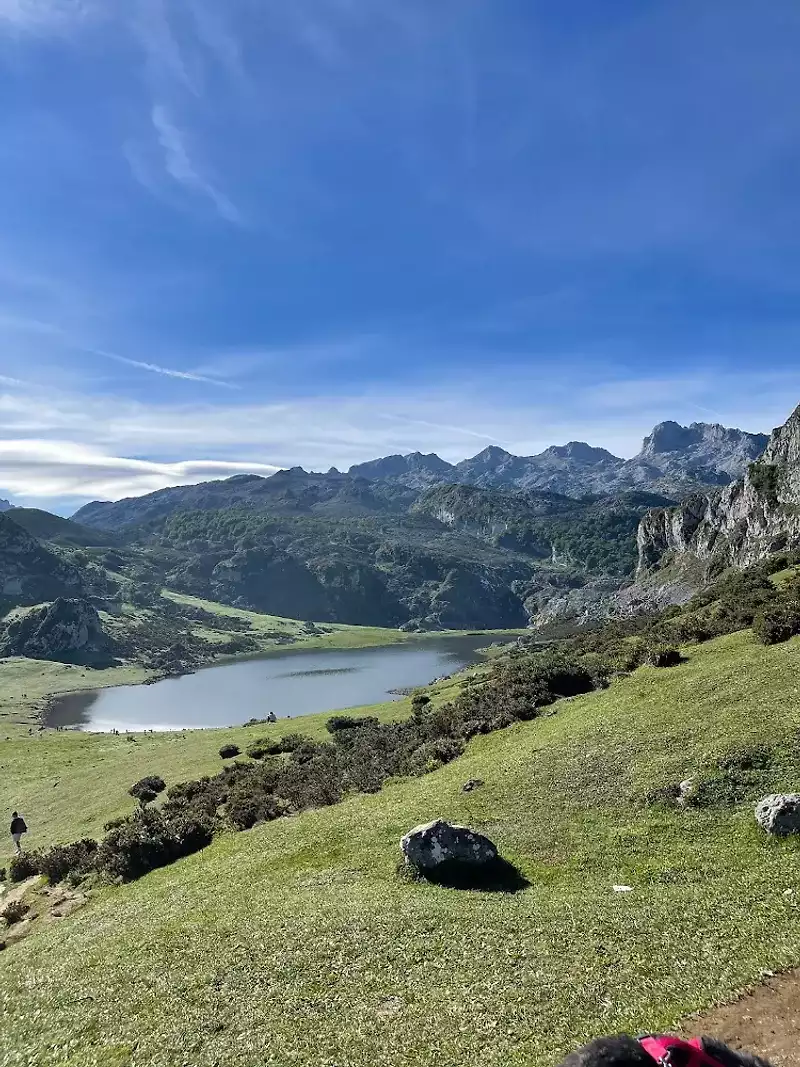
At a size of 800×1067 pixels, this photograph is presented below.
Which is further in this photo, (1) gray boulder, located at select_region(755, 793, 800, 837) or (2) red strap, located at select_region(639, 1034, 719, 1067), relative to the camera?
(1) gray boulder, located at select_region(755, 793, 800, 837)

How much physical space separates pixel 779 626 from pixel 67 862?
40303 mm

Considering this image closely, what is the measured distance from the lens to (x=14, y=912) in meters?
29.2

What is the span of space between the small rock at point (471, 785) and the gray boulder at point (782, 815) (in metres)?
12.6

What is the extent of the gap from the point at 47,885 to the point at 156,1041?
785 inches

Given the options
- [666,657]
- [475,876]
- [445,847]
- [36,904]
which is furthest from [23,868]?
[666,657]

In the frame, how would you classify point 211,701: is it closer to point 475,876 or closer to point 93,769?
point 93,769

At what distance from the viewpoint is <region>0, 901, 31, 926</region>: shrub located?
28.7 meters

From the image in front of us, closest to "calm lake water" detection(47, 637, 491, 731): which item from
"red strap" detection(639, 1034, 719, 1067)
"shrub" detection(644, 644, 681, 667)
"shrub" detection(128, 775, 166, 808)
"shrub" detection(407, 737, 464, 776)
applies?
"shrub" detection(128, 775, 166, 808)

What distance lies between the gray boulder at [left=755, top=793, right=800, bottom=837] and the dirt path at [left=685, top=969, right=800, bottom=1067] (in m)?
6.65

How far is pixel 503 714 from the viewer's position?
1614 inches

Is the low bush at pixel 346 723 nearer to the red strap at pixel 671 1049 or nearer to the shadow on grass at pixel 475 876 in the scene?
the shadow on grass at pixel 475 876

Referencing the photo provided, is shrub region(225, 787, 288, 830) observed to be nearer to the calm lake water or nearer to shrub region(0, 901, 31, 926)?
shrub region(0, 901, 31, 926)

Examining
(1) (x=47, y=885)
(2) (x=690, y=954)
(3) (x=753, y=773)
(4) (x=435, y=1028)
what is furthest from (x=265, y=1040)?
(1) (x=47, y=885)

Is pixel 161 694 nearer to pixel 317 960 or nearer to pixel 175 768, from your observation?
pixel 175 768
